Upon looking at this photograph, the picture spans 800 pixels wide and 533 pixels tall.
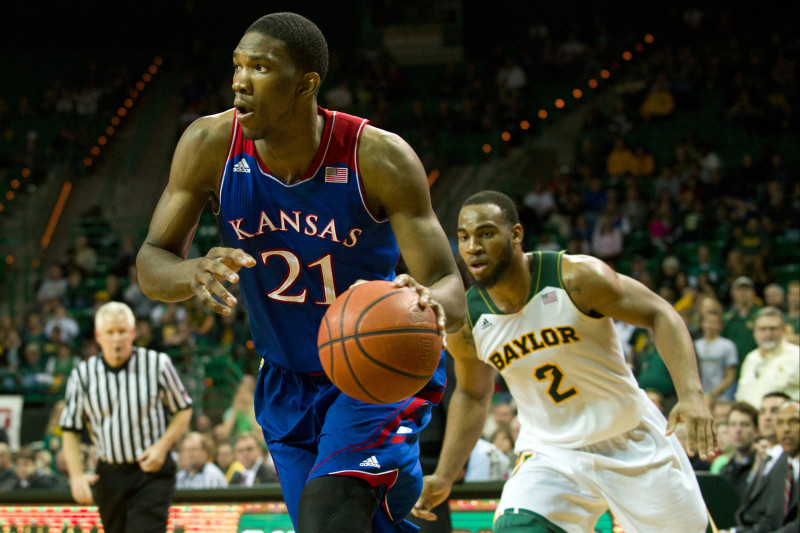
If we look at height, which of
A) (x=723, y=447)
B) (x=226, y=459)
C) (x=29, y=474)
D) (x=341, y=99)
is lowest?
(x=29, y=474)

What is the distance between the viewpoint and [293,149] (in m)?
3.12

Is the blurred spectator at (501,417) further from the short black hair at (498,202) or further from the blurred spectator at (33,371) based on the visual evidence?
the blurred spectator at (33,371)

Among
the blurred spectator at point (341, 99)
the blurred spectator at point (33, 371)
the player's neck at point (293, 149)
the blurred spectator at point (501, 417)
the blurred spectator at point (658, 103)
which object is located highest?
the blurred spectator at point (341, 99)

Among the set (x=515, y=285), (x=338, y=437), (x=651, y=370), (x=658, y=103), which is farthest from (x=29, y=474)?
(x=658, y=103)

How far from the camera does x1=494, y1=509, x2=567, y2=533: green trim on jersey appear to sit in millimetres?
3838

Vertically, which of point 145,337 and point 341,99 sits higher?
point 341,99

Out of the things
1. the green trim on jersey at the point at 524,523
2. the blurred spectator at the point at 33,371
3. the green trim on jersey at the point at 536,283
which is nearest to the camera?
the green trim on jersey at the point at 524,523

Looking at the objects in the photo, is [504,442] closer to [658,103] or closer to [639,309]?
[639,309]

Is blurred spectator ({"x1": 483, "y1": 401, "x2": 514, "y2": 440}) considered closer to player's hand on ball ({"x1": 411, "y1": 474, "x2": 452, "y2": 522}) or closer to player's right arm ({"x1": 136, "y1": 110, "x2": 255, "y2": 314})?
player's hand on ball ({"x1": 411, "y1": 474, "x2": 452, "y2": 522})

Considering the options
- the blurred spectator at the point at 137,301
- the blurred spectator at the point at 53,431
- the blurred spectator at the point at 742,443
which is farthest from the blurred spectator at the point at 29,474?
the blurred spectator at the point at 742,443

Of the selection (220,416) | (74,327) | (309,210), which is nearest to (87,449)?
(220,416)

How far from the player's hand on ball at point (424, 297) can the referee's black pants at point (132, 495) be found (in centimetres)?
373

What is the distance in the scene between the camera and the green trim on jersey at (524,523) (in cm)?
384

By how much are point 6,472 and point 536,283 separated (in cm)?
617
